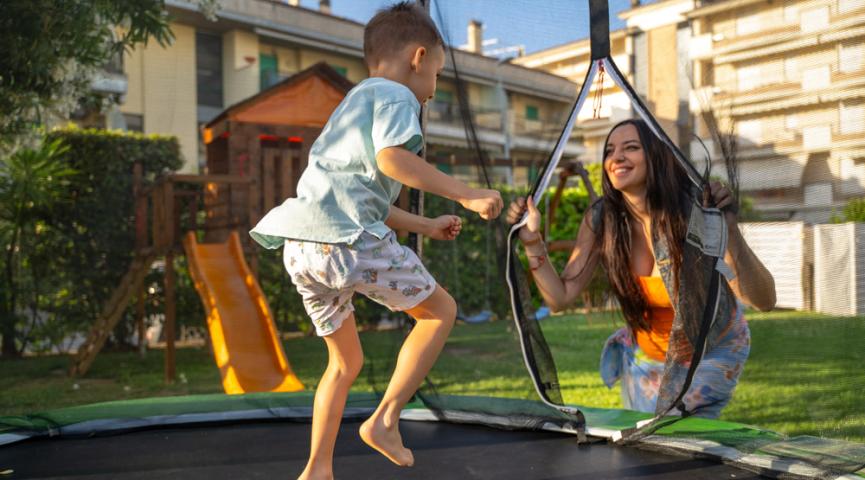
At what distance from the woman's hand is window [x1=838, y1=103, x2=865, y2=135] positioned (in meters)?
0.66

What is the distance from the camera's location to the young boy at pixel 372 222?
137cm

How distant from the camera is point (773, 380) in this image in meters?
2.02

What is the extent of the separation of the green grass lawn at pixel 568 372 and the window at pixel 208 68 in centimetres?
455

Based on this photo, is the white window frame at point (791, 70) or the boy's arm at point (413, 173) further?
the white window frame at point (791, 70)

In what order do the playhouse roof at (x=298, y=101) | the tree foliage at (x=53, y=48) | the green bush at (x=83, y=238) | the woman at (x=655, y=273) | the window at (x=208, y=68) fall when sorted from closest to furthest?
the woman at (x=655, y=273)
the tree foliage at (x=53, y=48)
the green bush at (x=83, y=238)
the playhouse roof at (x=298, y=101)
the window at (x=208, y=68)

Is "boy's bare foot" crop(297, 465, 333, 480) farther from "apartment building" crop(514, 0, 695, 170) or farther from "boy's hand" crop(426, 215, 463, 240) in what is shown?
"apartment building" crop(514, 0, 695, 170)

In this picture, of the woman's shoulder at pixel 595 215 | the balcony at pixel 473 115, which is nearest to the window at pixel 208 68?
the balcony at pixel 473 115

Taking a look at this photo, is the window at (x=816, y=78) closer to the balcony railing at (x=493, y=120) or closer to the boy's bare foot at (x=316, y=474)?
the balcony railing at (x=493, y=120)

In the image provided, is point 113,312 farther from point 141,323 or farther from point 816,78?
point 816,78

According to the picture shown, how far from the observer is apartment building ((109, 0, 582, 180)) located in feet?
7.22

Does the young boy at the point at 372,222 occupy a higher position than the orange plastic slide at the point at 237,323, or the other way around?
the young boy at the point at 372,222

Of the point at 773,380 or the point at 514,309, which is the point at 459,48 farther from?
the point at 773,380

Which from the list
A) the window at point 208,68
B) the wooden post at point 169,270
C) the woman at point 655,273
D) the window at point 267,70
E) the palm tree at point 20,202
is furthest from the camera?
the window at point 267,70

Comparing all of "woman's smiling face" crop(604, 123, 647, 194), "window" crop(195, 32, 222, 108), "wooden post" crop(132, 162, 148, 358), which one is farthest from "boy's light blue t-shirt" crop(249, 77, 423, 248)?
"window" crop(195, 32, 222, 108)
